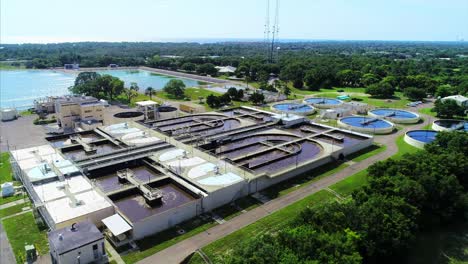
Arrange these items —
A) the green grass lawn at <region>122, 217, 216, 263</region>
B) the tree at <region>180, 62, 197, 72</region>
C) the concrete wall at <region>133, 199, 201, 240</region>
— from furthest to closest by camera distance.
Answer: the tree at <region>180, 62, 197, 72</region>
the concrete wall at <region>133, 199, 201, 240</region>
the green grass lawn at <region>122, 217, 216, 263</region>

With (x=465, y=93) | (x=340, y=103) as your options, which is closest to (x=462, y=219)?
(x=340, y=103)

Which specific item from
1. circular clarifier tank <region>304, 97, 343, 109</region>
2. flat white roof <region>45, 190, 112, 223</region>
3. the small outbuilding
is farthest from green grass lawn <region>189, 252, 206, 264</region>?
circular clarifier tank <region>304, 97, 343, 109</region>

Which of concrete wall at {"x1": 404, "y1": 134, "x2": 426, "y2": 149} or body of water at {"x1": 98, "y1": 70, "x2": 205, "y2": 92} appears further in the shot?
body of water at {"x1": 98, "y1": 70, "x2": 205, "y2": 92}

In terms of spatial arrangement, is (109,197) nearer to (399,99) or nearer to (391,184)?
(391,184)

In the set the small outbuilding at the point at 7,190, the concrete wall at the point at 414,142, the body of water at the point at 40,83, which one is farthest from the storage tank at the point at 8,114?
the concrete wall at the point at 414,142

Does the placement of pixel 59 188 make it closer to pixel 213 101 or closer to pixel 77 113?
pixel 77 113

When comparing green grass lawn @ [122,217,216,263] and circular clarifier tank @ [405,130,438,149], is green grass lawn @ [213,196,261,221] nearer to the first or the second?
green grass lawn @ [122,217,216,263]
